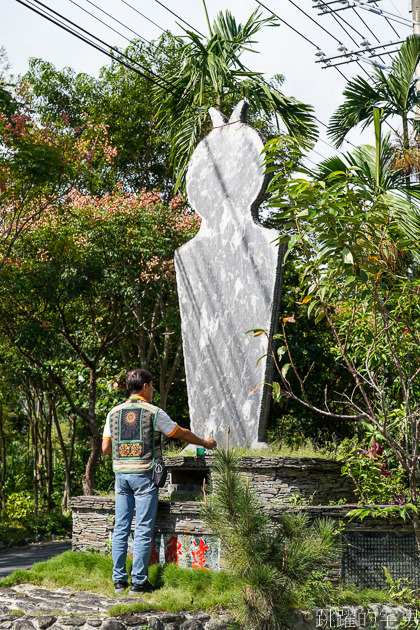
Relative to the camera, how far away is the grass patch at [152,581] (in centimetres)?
473

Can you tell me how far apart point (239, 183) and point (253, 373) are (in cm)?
215

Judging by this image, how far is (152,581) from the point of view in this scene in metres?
5.20

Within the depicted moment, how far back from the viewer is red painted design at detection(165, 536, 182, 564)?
5.46 m

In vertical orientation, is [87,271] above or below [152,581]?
above

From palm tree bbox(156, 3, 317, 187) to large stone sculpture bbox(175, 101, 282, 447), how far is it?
0.97 m

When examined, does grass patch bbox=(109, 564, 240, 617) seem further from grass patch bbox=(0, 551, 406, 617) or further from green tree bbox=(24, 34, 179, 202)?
green tree bbox=(24, 34, 179, 202)

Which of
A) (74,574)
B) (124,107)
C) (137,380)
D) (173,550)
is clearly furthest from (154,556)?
(124,107)

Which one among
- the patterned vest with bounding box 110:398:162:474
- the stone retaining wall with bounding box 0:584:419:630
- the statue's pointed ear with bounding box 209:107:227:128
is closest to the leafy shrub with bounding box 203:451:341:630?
the stone retaining wall with bounding box 0:584:419:630

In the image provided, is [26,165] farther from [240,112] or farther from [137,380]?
[137,380]

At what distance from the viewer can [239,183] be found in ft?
23.9

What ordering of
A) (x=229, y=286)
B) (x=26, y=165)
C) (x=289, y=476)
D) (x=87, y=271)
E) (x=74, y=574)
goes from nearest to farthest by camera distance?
1. (x=74, y=574)
2. (x=289, y=476)
3. (x=229, y=286)
4. (x=26, y=165)
5. (x=87, y=271)

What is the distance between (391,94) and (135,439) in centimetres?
695

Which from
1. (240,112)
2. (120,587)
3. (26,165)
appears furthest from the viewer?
(26,165)

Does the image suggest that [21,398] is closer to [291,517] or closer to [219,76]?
[219,76]
